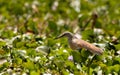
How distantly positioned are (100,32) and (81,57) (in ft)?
4.95

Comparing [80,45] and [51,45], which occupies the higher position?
[51,45]

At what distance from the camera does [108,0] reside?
9227 millimetres

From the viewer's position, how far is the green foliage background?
463 cm

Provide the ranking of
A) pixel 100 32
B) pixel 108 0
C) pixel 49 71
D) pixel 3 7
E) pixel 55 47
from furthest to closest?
1. pixel 108 0
2. pixel 3 7
3. pixel 100 32
4. pixel 55 47
5. pixel 49 71

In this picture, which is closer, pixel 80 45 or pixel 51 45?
pixel 80 45

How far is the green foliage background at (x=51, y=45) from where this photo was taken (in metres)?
4.63

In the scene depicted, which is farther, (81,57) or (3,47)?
(3,47)

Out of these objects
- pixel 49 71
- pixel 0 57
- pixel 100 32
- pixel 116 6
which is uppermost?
pixel 116 6

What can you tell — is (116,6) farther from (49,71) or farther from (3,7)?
(49,71)

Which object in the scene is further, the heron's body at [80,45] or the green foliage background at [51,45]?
the heron's body at [80,45]

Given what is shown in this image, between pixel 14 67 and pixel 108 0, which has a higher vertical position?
pixel 108 0

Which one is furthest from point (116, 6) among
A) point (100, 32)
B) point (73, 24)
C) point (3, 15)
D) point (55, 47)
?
point (55, 47)

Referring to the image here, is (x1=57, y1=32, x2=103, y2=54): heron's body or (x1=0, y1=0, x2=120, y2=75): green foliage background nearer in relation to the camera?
(x1=0, y1=0, x2=120, y2=75): green foliage background

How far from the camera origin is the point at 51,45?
210 inches
